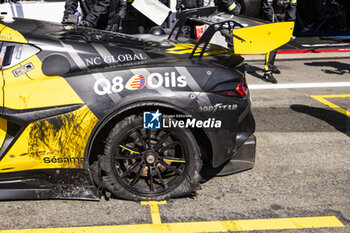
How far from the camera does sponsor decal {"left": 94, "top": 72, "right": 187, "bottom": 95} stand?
9.75ft

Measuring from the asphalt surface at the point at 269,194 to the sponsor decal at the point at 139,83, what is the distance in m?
0.96

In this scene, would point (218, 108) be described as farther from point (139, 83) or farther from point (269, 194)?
point (269, 194)

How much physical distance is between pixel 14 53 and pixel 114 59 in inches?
28.7

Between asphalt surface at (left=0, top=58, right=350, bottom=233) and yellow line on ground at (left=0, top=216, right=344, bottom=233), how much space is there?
6 cm

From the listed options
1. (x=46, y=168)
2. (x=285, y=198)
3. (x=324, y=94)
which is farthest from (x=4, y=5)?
(x=285, y=198)

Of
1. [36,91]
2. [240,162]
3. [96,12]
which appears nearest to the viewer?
[36,91]

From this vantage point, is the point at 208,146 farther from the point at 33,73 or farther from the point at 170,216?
the point at 33,73

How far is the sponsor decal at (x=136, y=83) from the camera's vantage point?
3010 mm

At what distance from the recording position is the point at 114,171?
10.3 feet

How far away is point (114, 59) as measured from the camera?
3.12 meters

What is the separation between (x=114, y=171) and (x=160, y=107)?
61 centimetres

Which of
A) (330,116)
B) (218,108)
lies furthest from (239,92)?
(330,116)

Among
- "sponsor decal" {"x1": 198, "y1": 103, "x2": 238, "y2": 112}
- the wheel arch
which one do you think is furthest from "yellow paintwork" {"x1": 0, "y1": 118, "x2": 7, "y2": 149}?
"sponsor decal" {"x1": 198, "y1": 103, "x2": 238, "y2": 112}

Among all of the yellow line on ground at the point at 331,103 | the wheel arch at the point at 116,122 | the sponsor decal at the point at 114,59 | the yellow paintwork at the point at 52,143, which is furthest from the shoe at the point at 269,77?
the yellow paintwork at the point at 52,143
